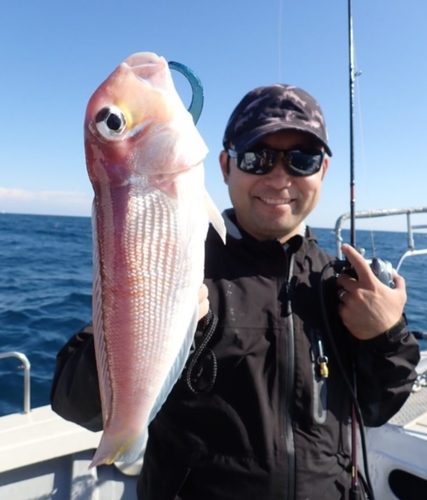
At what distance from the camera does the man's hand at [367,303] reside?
168 centimetres

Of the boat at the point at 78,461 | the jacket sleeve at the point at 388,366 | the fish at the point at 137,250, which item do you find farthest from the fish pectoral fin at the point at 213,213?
the boat at the point at 78,461

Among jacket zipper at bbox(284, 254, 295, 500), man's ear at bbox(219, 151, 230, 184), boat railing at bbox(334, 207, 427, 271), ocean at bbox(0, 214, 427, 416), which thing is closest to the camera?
jacket zipper at bbox(284, 254, 295, 500)

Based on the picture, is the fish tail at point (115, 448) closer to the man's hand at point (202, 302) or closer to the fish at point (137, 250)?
the fish at point (137, 250)

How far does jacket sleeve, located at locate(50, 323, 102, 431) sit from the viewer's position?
1.36 meters

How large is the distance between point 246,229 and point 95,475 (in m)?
2.02

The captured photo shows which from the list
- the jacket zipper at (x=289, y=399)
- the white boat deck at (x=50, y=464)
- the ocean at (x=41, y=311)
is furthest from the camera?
the ocean at (x=41, y=311)

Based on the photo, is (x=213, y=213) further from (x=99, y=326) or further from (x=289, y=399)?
(x=289, y=399)

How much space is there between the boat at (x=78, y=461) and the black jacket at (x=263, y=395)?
1057 millimetres

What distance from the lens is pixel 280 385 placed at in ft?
5.49

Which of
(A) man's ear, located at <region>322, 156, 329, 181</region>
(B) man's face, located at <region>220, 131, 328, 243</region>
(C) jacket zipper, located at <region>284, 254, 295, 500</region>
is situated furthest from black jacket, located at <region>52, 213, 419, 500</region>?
(A) man's ear, located at <region>322, 156, 329, 181</region>

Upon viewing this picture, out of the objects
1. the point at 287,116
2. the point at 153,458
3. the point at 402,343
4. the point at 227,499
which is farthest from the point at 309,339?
the point at 287,116

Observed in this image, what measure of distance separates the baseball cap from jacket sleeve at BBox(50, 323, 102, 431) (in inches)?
37.9

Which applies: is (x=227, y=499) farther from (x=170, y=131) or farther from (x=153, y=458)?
(x=170, y=131)

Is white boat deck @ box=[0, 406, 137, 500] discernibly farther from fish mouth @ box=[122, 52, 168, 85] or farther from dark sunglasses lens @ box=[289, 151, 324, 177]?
fish mouth @ box=[122, 52, 168, 85]
